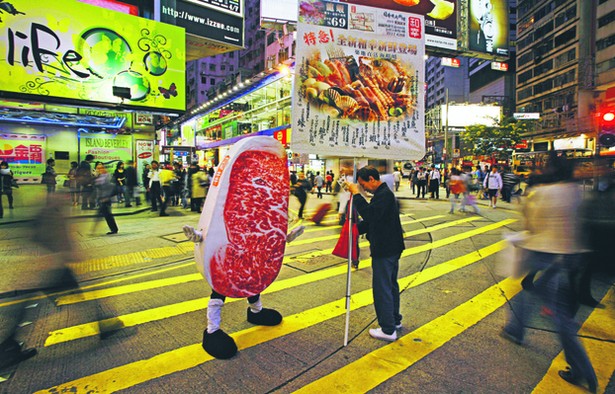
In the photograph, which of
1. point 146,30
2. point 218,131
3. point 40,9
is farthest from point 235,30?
point 218,131

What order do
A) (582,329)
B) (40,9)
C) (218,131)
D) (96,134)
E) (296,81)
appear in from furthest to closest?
(218,131) < (96,134) < (40,9) < (582,329) < (296,81)

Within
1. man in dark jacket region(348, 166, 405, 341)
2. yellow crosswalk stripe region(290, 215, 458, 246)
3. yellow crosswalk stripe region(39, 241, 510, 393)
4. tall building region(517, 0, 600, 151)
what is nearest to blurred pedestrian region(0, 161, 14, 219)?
yellow crosswalk stripe region(290, 215, 458, 246)

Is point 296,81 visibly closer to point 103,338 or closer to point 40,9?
point 103,338

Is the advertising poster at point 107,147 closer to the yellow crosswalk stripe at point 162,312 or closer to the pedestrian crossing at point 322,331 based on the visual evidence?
the pedestrian crossing at point 322,331

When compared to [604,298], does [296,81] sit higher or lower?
higher

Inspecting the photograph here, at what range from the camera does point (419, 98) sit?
13.2 ft

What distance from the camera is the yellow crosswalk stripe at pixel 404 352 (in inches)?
110

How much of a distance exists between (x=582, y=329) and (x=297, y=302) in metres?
3.06

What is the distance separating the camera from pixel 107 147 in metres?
19.1

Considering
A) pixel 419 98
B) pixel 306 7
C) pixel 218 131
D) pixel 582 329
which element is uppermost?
pixel 218 131

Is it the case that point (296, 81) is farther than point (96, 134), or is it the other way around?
point (96, 134)

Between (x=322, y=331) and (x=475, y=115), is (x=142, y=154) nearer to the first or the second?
(x=322, y=331)

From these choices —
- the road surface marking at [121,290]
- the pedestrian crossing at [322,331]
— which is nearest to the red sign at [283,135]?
the pedestrian crossing at [322,331]

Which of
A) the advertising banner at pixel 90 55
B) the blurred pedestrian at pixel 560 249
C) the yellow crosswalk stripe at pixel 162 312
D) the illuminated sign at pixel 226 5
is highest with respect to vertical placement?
the illuminated sign at pixel 226 5
